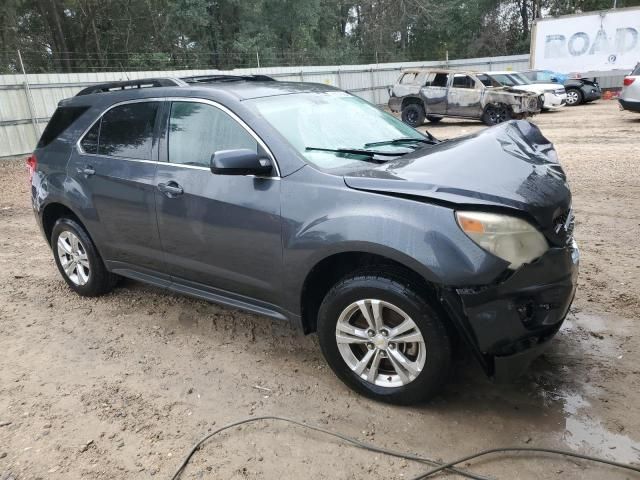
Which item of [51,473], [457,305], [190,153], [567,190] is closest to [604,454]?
[457,305]

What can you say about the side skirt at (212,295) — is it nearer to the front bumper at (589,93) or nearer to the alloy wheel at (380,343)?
the alloy wheel at (380,343)

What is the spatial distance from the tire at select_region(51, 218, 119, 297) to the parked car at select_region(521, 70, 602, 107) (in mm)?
19062

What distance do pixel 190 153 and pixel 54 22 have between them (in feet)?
80.2

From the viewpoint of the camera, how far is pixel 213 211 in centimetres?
347

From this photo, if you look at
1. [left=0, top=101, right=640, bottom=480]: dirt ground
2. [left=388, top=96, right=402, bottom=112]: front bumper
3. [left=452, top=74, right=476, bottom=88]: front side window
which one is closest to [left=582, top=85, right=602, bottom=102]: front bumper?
[left=452, top=74, right=476, bottom=88]: front side window

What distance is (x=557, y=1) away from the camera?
34562 millimetres

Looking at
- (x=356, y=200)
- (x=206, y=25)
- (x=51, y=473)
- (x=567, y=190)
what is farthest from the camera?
(x=206, y=25)

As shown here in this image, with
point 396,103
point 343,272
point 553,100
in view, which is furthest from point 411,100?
point 343,272

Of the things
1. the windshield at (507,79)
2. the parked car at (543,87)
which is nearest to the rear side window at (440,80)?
the parked car at (543,87)

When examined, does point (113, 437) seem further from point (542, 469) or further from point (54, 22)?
point (54, 22)

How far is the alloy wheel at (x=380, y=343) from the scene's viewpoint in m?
2.88

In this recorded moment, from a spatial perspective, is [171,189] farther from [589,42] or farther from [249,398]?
[589,42]

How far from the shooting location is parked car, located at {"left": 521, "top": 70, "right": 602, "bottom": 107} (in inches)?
788

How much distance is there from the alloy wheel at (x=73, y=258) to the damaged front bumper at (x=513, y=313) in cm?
335
